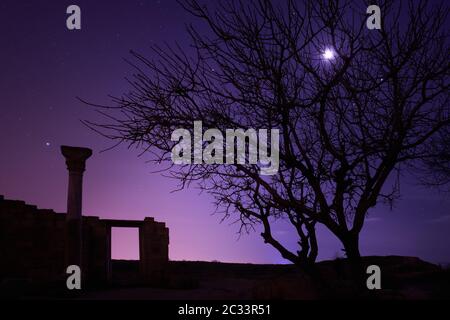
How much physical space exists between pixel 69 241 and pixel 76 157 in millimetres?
2950

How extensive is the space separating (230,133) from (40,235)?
46.1 ft

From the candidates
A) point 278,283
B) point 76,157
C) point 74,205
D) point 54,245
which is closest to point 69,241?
point 74,205

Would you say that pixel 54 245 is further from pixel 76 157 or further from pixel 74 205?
pixel 76 157

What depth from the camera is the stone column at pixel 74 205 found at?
15.7 metres

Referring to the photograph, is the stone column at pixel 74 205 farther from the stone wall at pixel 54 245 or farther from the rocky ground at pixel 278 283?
the rocky ground at pixel 278 283

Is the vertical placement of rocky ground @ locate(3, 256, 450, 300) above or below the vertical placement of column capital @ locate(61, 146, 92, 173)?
below

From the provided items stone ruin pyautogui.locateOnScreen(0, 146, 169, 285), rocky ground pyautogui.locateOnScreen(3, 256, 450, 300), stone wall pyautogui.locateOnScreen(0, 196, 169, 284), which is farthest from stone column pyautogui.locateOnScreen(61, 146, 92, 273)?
rocky ground pyautogui.locateOnScreen(3, 256, 450, 300)

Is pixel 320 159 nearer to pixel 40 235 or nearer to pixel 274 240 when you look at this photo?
pixel 274 240

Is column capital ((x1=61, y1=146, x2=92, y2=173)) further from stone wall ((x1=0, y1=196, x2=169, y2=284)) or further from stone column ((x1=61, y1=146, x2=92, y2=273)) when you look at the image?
stone wall ((x1=0, y1=196, x2=169, y2=284))

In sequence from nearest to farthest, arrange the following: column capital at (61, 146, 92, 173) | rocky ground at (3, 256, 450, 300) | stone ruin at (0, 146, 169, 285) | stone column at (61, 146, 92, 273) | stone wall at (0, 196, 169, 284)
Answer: rocky ground at (3, 256, 450, 300) < column capital at (61, 146, 92, 173) < stone column at (61, 146, 92, 273) < stone ruin at (0, 146, 169, 285) < stone wall at (0, 196, 169, 284)

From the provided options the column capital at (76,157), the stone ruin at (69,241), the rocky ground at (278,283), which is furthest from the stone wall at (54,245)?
the column capital at (76,157)

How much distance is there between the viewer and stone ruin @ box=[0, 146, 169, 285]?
1584cm

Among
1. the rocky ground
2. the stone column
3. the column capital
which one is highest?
the column capital

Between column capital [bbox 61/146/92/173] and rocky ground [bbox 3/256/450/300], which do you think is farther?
column capital [bbox 61/146/92/173]
